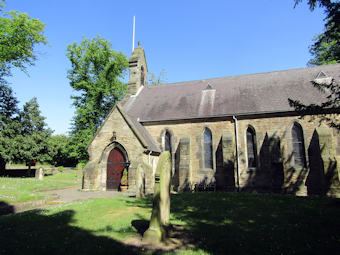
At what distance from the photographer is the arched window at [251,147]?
56.6 feet

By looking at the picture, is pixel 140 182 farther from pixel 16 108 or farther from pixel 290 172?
pixel 16 108

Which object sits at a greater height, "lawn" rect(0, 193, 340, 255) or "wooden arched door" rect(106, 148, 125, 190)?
"wooden arched door" rect(106, 148, 125, 190)

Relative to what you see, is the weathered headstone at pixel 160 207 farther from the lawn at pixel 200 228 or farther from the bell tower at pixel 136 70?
the bell tower at pixel 136 70

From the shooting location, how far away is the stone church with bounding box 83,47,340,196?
613 inches

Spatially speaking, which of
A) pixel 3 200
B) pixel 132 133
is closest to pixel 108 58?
pixel 132 133

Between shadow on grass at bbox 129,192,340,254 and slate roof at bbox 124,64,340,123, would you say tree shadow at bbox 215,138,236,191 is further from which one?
shadow on grass at bbox 129,192,340,254

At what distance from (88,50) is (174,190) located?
22361mm

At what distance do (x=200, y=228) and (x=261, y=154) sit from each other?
1211 centimetres

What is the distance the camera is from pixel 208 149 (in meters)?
18.6

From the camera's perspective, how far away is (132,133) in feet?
55.0

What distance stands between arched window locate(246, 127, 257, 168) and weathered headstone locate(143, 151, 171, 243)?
12.7 meters

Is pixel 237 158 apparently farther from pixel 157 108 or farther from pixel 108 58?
pixel 108 58

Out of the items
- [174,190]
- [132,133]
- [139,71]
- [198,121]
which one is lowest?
[174,190]

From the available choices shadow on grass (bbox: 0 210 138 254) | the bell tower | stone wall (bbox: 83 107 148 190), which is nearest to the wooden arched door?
stone wall (bbox: 83 107 148 190)
